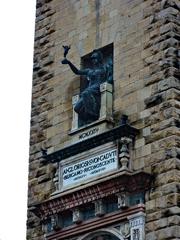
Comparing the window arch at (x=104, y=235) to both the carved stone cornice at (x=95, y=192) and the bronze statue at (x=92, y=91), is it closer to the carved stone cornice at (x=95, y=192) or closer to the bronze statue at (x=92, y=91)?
the carved stone cornice at (x=95, y=192)

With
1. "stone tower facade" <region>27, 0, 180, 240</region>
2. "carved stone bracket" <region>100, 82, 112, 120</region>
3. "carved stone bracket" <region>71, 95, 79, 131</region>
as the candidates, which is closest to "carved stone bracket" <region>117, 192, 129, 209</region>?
"stone tower facade" <region>27, 0, 180, 240</region>

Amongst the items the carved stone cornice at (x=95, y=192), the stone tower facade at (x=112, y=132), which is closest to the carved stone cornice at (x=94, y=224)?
the stone tower facade at (x=112, y=132)

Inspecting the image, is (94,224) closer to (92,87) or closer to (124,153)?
(124,153)

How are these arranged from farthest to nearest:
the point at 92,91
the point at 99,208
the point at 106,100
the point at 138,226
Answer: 1. the point at 92,91
2. the point at 106,100
3. the point at 99,208
4. the point at 138,226

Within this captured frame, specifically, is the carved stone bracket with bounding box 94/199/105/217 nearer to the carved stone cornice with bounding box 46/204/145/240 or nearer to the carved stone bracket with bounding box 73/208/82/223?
the carved stone cornice with bounding box 46/204/145/240

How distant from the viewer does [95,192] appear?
53.1ft

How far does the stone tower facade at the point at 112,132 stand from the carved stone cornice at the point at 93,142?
19 millimetres

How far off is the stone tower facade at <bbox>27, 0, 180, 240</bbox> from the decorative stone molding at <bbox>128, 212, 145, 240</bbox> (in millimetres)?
18

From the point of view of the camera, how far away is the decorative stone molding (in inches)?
598

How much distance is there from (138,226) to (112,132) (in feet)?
6.29

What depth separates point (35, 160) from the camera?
18.5 m

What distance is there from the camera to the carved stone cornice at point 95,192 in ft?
50.8

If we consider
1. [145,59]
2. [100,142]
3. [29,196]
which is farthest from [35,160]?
[145,59]

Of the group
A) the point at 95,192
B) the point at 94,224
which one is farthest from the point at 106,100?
the point at 94,224
